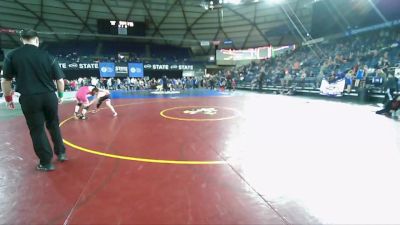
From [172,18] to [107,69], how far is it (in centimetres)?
965

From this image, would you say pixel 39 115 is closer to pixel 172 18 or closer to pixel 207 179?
pixel 207 179

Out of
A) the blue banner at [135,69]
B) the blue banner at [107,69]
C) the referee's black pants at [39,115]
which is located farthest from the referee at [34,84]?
the blue banner at [135,69]

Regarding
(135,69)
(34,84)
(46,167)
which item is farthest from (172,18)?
(46,167)

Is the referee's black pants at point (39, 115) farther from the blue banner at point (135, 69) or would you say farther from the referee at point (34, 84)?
the blue banner at point (135, 69)

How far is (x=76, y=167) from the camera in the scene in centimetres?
357

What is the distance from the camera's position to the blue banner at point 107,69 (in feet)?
95.2

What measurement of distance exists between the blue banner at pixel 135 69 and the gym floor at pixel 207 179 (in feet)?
84.3

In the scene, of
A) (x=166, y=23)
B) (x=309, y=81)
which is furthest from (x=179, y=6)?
(x=309, y=81)

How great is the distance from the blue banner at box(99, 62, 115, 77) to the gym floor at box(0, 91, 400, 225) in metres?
24.9

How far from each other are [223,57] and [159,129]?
32538 millimetres

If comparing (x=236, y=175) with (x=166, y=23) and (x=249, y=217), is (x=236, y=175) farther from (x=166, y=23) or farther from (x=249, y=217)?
(x=166, y=23)

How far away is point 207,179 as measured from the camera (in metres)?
3.15

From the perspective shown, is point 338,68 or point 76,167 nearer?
point 76,167

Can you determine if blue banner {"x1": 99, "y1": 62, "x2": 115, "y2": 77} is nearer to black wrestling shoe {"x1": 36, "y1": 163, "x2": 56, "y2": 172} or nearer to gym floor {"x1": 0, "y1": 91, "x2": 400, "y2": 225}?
gym floor {"x1": 0, "y1": 91, "x2": 400, "y2": 225}
